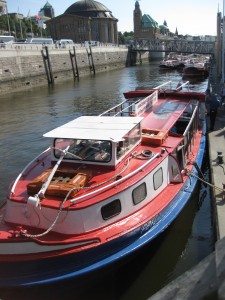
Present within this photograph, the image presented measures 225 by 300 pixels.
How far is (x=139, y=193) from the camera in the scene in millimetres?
7762

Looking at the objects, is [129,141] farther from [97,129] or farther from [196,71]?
[196,71]

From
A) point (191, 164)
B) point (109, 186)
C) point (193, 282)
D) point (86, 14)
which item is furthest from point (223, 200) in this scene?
point (86, 14)

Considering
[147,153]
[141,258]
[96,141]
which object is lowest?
[141,258]

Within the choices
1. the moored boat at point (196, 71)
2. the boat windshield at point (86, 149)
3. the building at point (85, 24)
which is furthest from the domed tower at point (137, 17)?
the boat windshield at point (86, 149)

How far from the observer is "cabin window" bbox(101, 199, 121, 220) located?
7.05 metres

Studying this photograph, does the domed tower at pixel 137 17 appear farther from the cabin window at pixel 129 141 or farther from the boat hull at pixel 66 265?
the boat hull at pixel 66 265

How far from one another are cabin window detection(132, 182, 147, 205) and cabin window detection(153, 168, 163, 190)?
528 millimetres

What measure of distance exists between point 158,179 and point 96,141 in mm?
1867

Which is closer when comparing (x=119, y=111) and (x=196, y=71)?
(x=119, y=111)

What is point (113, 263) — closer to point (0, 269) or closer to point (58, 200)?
point (58, 200)

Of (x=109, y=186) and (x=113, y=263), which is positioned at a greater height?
(x=109, y=186)

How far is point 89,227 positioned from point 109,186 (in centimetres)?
97

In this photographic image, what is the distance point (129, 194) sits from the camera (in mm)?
7461

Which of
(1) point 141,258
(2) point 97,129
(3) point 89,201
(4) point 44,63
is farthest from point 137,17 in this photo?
(3) point 89,201
